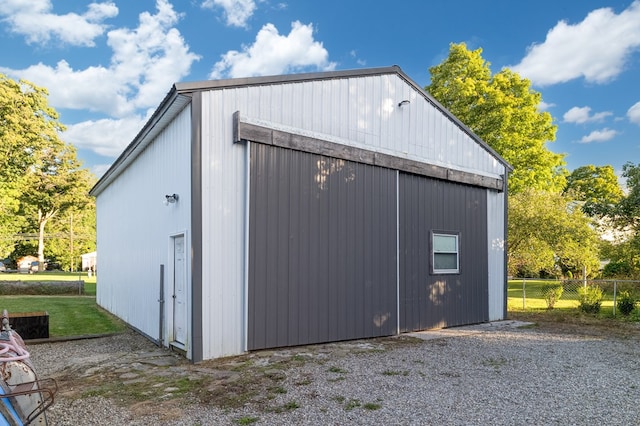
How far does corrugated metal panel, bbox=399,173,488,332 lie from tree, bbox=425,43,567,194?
10.8m

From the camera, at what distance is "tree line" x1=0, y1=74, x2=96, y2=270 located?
27.1 meters

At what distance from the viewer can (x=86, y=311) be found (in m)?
13.0

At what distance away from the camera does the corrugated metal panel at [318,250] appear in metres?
6.89

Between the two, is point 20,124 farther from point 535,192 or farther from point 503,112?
point 535,192

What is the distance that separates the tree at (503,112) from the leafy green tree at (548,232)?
432 cm

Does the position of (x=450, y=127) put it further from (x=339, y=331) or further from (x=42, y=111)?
(x=42, y=111)

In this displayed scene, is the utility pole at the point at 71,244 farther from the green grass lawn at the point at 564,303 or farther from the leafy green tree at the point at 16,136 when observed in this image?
the green grass lawn at the point at 564,303

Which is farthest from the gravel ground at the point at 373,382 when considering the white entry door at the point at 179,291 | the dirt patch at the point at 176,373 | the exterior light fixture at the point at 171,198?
the exterior light fixture at the point at 171,198

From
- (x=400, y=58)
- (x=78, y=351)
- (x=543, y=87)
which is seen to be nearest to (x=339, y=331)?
(x=78, y=351)

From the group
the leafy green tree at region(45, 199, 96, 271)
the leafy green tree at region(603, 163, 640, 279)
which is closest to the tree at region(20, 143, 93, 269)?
the leafy green tree at region(45, 199, 96, 271)

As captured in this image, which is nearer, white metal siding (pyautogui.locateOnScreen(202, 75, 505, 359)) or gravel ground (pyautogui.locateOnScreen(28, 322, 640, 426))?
gravel ground (pyautogui.locateOnScreen(28, 322, 640, 426))

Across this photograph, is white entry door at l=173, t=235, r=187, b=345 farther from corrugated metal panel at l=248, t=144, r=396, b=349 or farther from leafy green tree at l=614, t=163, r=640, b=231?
leafy green tree at l=614, t=163, r=640, b=231

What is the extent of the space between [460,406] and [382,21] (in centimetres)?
1349

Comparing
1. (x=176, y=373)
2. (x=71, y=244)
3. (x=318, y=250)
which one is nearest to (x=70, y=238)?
(x=71, y=244)
